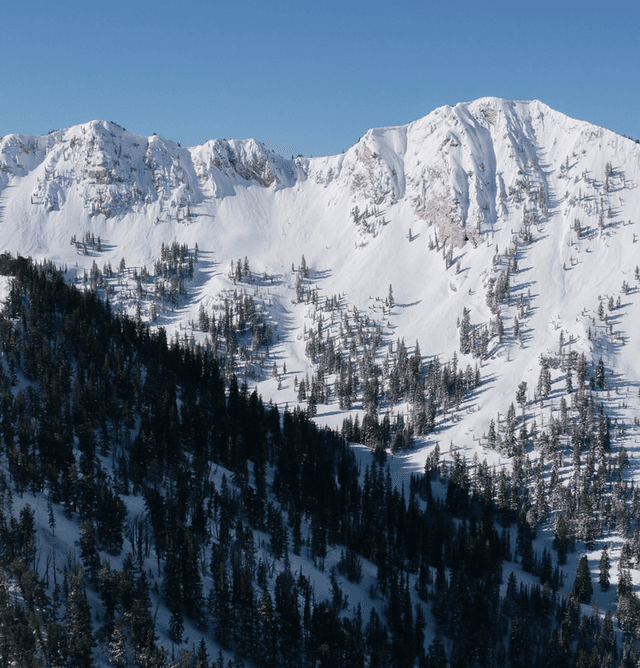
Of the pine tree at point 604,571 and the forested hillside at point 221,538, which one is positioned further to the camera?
the pine tree at point 604,571

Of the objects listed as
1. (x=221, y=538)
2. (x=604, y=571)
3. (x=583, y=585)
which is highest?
(x=221, y=538)

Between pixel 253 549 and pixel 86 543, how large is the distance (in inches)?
1433

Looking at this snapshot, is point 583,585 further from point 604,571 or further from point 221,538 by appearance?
point 221,538

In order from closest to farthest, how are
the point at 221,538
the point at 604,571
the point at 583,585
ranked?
the point at 221,538, the point at 583,585, the point at 604,571

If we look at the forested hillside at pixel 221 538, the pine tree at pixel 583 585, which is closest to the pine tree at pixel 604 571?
the forested hillside at pixel 221 538

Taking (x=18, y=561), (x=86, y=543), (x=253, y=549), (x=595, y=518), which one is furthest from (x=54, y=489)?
(x=595, y=518)

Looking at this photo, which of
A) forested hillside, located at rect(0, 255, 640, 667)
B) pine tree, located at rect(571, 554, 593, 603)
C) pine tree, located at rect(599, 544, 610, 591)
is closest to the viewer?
forested hillside, located at rect(0, 255, 640, 667)

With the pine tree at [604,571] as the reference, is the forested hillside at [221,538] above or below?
above

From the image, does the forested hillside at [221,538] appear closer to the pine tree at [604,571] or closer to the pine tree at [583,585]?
the pine tree at [583,585]

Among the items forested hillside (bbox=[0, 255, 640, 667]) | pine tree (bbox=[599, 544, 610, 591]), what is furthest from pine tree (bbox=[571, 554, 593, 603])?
pine tree (bbox=[599, 544, 610, 591])

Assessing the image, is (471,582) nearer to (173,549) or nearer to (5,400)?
(173,549)

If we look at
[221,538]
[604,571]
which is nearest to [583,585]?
[604,571]

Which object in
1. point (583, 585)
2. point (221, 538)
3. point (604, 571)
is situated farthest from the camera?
point (604, 571)

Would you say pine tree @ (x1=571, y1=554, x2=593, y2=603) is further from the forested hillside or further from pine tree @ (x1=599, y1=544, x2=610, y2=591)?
pine tree @ (x1=599, y1=544, x2=610, y2=591)
